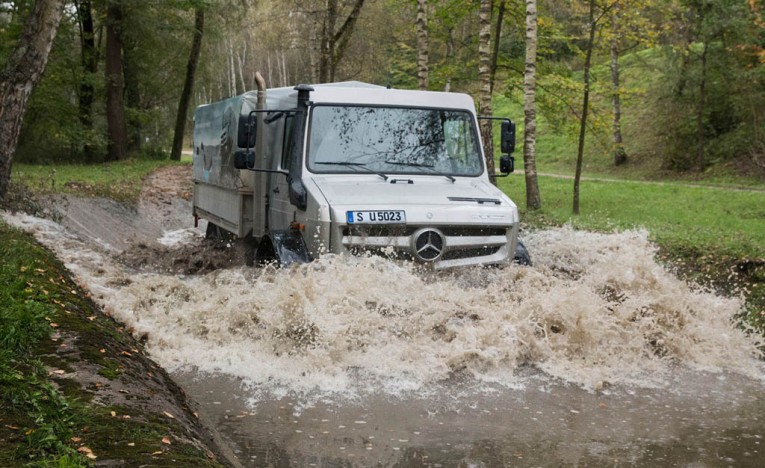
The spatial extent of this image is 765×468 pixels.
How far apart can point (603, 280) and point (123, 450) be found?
7.03m

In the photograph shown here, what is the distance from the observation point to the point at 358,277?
8.41 metres

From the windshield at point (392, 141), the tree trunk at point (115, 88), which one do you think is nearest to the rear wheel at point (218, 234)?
the windshield at point (392, 141)

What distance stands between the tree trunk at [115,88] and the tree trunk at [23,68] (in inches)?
723

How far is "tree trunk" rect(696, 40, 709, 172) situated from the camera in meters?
32.9

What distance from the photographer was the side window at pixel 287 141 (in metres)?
10.0

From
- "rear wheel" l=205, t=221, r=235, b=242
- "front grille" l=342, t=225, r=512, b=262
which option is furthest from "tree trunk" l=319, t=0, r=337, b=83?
"front grille" l=342, t=225, r=512, b=262

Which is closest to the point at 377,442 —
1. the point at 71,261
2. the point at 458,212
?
the point at 458,212

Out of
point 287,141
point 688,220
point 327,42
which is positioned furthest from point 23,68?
point 327,42

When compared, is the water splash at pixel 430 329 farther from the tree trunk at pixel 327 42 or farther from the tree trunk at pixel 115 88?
the tree trunk at pixel 115 88

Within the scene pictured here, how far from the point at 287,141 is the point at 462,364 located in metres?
3.84

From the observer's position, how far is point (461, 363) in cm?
770

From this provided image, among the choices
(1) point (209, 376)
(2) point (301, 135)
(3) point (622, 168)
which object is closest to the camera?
(1) point (209, 376)

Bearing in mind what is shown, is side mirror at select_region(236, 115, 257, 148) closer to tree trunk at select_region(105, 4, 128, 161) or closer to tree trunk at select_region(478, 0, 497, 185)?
tree trunk at select_region(478, 0, 497, 185)

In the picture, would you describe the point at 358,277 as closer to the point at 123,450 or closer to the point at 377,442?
the point at 377,442
